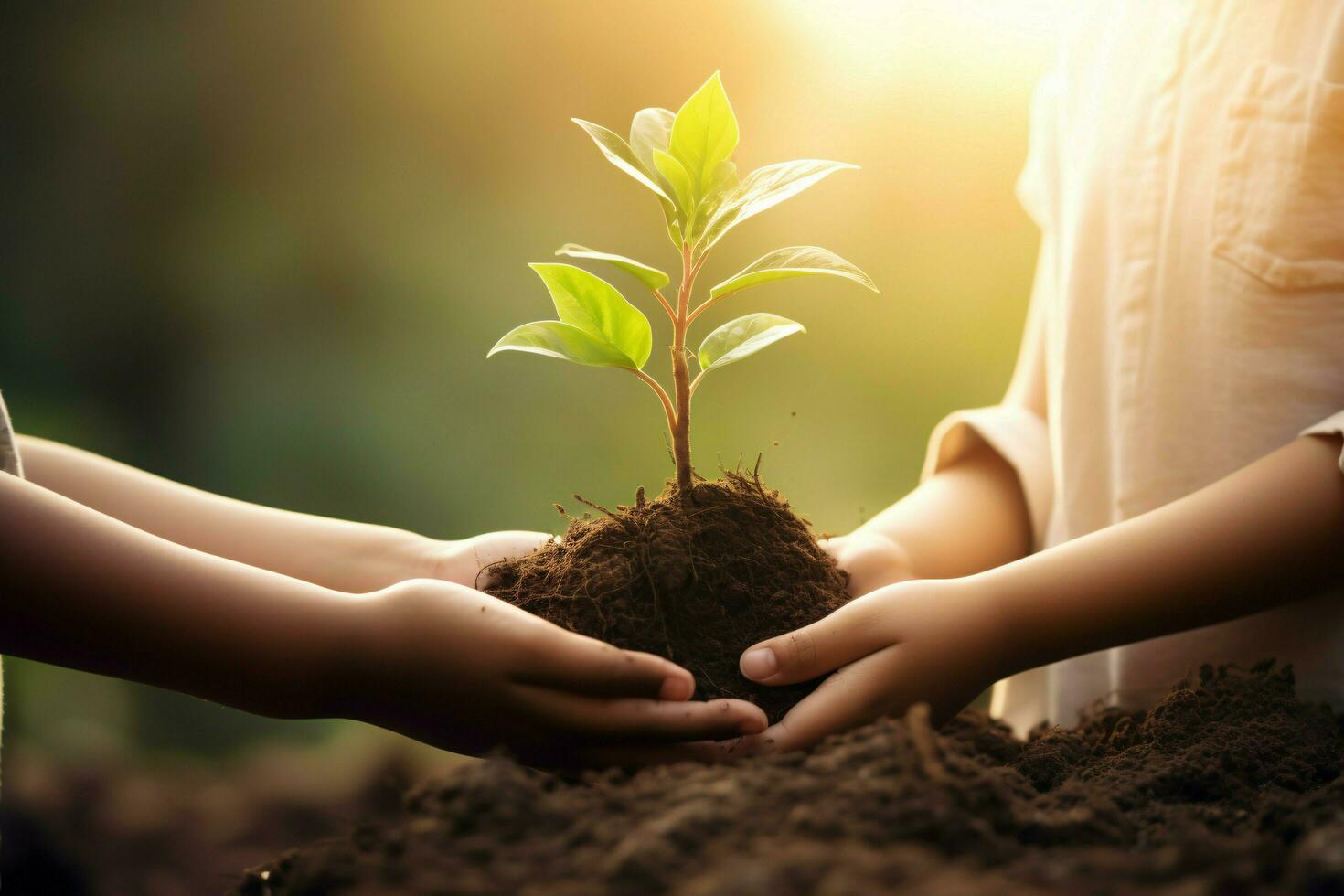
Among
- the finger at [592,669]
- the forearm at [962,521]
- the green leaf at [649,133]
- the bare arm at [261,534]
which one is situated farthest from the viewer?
the forearm at [962,521]

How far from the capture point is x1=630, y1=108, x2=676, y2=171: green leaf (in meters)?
0.86

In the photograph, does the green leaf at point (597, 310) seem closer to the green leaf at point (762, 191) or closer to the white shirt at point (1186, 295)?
the green leaf at point (762, 191)

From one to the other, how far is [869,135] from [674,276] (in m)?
0.78

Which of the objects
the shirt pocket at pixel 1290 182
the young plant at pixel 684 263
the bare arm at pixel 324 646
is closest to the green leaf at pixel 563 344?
the young plant at pixel 684 263

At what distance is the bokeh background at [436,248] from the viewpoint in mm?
2520

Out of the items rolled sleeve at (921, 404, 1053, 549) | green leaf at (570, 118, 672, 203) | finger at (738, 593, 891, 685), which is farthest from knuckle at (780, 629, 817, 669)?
rolled sleeve at (921, 404, 1053, 549)

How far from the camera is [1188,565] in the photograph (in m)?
0.83

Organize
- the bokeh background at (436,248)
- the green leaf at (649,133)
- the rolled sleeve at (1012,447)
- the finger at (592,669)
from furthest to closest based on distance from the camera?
the bokeh background at (436,248) < the rolled sleeve at (1012,447) < the green leaf at (649,133) < the finger at (592,669)

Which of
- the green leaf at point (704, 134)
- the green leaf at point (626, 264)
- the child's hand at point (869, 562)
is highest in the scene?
the green leaf at point (704, 134)

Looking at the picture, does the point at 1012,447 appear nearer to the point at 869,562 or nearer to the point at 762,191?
the point at 869,562

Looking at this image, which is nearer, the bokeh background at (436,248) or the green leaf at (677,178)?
the green leaf at (677,178)

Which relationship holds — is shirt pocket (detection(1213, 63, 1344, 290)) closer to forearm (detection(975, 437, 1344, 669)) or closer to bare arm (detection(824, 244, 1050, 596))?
forearm (detection(975, 437, 1344, 669))

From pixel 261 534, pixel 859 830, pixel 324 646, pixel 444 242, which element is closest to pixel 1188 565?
pixel 859 830

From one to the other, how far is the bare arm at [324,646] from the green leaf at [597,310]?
0.99ft
